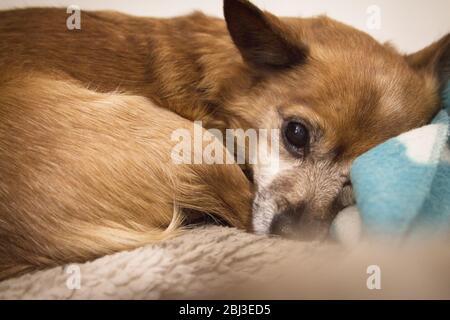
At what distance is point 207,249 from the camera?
3.52 feet

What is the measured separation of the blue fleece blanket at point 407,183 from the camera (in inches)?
40.6

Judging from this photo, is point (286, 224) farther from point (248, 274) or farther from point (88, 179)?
point (88, 179)

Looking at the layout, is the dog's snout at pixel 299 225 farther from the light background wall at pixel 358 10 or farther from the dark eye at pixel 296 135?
the light background wall at pixel 358 10

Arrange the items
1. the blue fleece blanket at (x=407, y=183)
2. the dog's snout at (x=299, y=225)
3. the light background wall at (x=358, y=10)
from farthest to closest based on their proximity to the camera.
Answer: the light background wall at (x=358, y=10) < the dog's snout at (x=299, y=225) < the blue fleece blanket at (x=407, y=183)

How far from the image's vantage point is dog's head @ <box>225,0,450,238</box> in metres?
1.27

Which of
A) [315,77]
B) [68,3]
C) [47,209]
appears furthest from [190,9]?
[47,209]

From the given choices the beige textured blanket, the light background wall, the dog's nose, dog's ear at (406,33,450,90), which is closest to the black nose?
the dog's nose

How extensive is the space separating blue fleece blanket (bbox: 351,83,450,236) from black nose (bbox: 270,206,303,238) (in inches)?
6.9

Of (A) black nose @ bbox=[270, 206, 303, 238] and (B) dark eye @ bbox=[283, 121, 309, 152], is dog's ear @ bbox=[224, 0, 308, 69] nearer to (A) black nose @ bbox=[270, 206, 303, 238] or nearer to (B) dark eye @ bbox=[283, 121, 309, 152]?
(B) dark eye @ bbox=[283, 121, 309, 152]

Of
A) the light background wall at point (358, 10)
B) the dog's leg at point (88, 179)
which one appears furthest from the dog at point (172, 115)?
the light background wall at point (358, 10)
